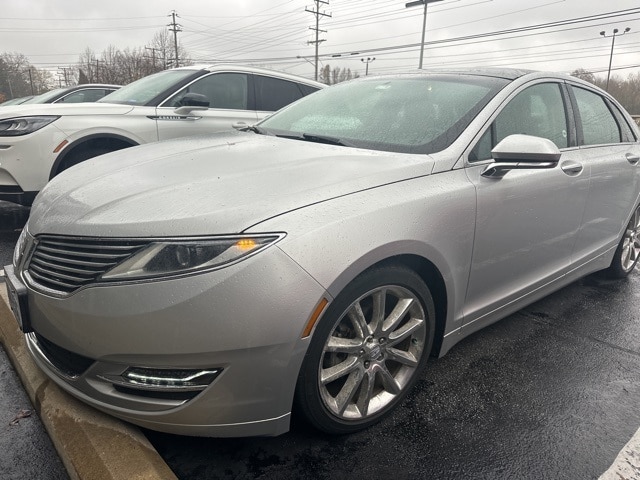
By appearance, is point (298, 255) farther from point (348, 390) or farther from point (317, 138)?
point (317, 138)

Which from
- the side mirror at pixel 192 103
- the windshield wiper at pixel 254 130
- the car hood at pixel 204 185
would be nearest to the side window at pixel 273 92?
the side mirror at pixel 192 103

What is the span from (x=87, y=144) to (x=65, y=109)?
380 millimetres

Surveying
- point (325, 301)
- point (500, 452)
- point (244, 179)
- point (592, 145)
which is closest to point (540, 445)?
point (500, 452)

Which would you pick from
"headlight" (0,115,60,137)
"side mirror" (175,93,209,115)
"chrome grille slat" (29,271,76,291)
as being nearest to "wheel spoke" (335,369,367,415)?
"chrome grille slat" (29,271,76,291)

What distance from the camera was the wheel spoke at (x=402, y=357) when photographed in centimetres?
212

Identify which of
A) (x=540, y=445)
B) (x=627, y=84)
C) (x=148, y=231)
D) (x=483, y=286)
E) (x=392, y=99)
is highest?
(x=627, y=84)

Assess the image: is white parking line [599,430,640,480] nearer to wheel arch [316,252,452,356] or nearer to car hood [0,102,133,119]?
wheel arch [316,252,452,356]

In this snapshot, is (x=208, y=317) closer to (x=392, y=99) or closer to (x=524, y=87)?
(x=392, y=99)

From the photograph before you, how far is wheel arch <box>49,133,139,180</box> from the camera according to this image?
4574 millimetres

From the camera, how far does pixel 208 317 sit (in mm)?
1536

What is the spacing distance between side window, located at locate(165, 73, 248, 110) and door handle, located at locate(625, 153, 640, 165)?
406cm

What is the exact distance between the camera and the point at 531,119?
287cm

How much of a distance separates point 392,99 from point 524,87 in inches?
30.4

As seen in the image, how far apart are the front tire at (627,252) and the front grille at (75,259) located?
392 centimetres
